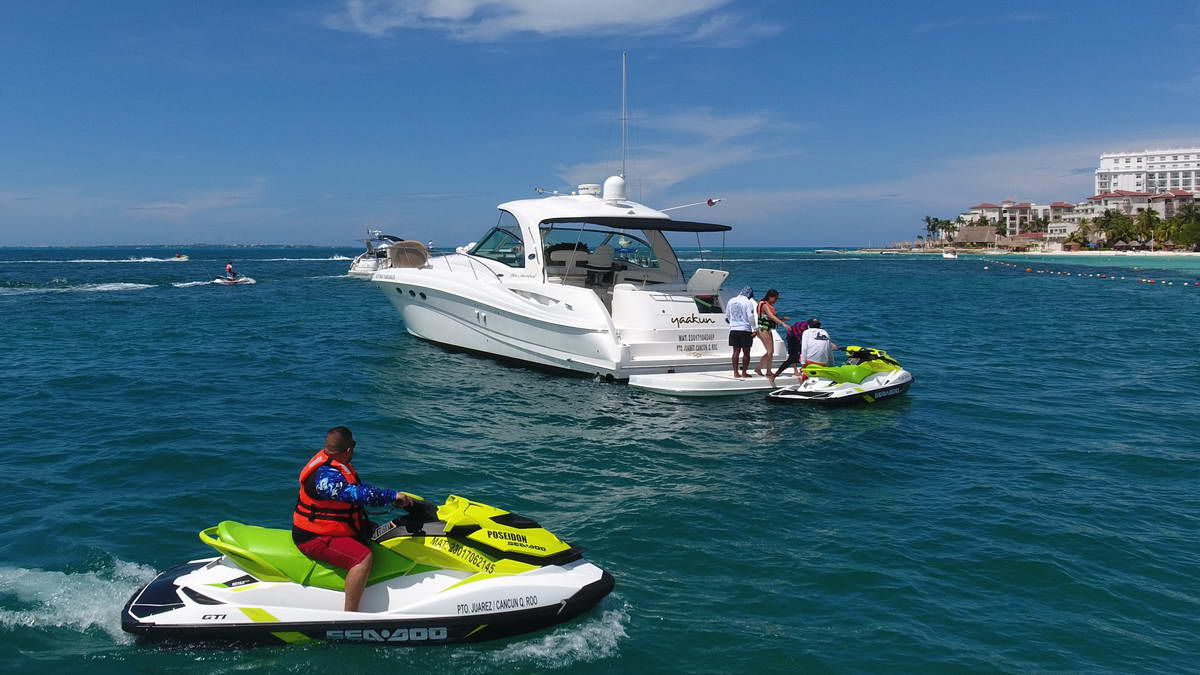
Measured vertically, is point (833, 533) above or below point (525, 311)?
below

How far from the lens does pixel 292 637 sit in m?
4.92

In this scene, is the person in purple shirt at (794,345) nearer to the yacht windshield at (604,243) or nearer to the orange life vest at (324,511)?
the yacht windshield at (604,243)

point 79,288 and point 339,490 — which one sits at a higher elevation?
point 79,288

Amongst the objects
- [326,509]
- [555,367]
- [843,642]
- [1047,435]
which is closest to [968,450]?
[1047,435]

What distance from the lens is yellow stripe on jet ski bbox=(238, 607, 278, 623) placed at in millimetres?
4879

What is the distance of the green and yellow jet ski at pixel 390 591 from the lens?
4.90 m

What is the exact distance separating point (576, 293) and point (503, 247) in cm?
316

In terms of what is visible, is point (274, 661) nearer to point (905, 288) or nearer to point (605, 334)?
point (605, 334)

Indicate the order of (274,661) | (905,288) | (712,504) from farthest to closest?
(905,288) → (712,504) → (274,661)

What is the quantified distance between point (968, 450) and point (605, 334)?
19.0ft

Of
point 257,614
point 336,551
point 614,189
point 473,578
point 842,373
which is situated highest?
point 614,189

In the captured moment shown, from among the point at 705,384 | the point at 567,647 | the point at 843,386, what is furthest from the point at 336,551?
the point at 843,386

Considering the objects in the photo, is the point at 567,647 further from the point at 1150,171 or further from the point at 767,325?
the point at 1150,171

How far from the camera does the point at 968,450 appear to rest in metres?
9.68
